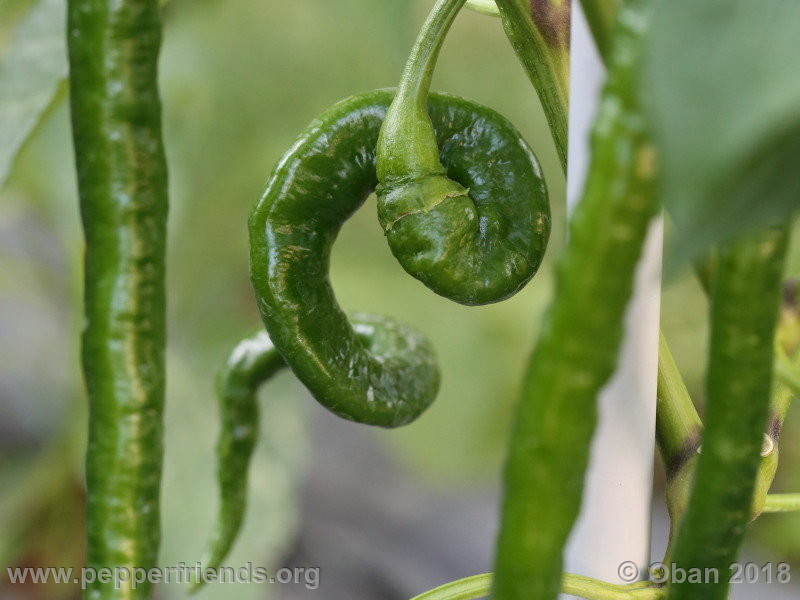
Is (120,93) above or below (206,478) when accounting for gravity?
above

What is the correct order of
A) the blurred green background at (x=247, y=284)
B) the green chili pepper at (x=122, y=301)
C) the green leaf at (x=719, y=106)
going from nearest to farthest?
1. the green leaf at (x=719, y=106)
2. the green chili pepper at (x=122, y=301)
3. the blurred green background at (x=247, y=284)

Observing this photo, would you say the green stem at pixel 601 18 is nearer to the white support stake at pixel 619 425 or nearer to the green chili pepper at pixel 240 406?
the white support stake at pixel 619 425

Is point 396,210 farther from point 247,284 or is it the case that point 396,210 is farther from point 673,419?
point 247,284

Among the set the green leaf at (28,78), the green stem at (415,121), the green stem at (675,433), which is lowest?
the green stem at (675,433)

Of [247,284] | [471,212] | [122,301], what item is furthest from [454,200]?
[247,284]

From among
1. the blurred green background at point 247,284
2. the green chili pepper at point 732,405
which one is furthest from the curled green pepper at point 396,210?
the blurred green background at point 247,284

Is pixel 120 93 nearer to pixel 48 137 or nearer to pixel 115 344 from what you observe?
pixel 115 344

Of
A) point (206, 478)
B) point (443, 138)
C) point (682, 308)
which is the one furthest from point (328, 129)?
point (682, 308)
